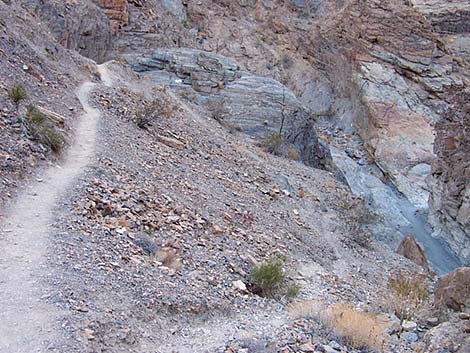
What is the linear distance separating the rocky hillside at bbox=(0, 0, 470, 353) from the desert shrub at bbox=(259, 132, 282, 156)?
184 mm

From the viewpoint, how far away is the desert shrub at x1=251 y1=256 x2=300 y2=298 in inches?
329

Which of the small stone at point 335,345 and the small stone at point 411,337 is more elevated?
the small stone at point 335,345

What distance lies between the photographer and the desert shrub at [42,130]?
32.1ft

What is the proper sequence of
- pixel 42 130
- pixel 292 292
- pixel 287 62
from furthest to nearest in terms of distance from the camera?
1. pixel 287 62
2. pixel 42 130
3. pixel 292 292

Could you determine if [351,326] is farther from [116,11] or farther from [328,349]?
[116,11]

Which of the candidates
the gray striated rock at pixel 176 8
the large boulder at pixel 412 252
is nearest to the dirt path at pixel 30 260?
the large boulder at pixel 412 252

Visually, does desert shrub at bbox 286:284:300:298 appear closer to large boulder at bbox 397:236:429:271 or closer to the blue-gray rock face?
large boulder at bbox 397:236:429:271

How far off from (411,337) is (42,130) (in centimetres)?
735

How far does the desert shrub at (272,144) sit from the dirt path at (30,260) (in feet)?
40.8

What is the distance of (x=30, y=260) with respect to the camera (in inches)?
244

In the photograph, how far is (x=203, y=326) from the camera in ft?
20.9

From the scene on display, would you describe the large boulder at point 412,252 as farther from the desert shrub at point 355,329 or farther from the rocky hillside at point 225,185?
the desert shrub at point 355,329

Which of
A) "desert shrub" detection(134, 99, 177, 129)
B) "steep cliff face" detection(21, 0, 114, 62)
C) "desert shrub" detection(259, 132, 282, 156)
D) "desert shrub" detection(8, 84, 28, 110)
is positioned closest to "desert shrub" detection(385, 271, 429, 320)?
"desert shrub" detection(8, 84, 28, 110)

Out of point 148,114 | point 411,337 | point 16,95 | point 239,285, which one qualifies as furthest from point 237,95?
point 411,337
